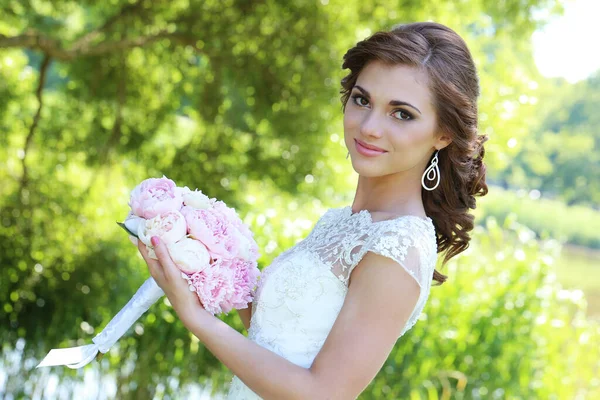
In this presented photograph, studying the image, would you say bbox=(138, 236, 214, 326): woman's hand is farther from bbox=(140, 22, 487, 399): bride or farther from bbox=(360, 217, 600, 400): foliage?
bbox=(360, 217, 600, 400): foliage

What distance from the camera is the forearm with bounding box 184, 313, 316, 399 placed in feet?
5.72

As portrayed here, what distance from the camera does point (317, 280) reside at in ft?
6.70

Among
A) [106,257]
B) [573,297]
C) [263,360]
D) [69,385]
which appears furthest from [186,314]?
[573,297]

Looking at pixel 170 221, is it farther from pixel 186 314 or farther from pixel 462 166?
pixel 462 166

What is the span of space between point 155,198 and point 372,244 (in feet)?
1.85

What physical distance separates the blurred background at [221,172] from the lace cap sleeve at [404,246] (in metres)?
3.06

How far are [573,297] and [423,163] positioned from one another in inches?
153

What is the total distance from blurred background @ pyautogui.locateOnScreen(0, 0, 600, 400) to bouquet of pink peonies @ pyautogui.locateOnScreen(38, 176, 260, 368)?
3.11 metres

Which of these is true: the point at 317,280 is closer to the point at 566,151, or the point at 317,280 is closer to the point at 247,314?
the point at 247,314

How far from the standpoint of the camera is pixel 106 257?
5.48 metres

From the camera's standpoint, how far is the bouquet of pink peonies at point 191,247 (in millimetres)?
1862

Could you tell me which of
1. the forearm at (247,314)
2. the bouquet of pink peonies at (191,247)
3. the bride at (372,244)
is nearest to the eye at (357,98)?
the bride at (372,244)

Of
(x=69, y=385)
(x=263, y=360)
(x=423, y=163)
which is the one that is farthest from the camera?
(x=69, y=385)

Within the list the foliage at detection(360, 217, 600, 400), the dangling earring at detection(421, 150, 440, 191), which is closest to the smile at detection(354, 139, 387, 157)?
the dangling earring at detection(421, 150, 440, 191)
